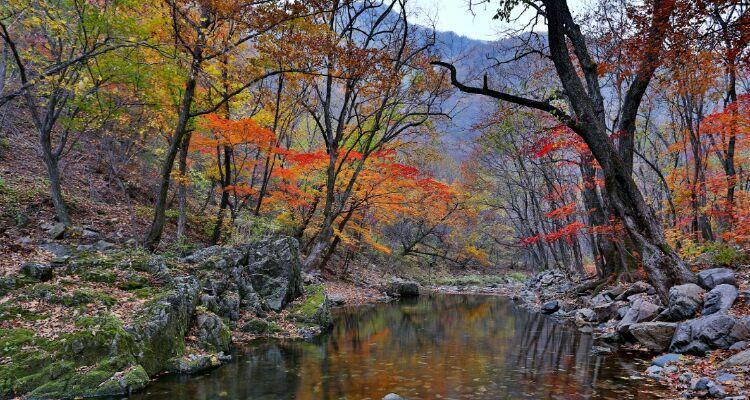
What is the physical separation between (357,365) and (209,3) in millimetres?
9254

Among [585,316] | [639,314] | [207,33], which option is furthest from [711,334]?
[207,33]

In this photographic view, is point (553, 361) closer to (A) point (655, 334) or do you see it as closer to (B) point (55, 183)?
(A) point (655, 334)

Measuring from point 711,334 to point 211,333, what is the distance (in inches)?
339

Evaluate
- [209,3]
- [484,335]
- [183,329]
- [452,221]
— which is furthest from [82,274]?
[452,221]

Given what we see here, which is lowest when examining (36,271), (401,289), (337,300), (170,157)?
(401,289)

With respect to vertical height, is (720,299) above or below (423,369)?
above

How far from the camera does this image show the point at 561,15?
9336 millimetres

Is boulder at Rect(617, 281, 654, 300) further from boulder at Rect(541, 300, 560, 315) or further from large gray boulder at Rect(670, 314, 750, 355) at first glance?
large gray boulder at Rect(670, 314, 750, 355)

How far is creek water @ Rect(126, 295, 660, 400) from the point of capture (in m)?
6.14

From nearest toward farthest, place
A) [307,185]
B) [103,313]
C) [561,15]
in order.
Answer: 1. [103,313]
2. [561,15]
3. [307,185]

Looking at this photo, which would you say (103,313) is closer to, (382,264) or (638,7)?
(638,7)

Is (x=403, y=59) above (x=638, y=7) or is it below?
above

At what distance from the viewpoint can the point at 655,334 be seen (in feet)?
26.6

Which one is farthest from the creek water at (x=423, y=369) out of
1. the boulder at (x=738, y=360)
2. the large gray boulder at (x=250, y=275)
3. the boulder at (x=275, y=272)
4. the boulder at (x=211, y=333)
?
the boulder at (x=275, y=272)
